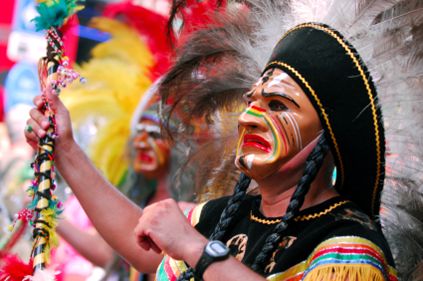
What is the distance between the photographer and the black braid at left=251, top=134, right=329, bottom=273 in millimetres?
2465

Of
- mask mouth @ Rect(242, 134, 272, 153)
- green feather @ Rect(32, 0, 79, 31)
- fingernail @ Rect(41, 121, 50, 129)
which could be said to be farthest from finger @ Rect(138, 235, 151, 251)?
green feather @ Rect(32, 0, 79, 31)

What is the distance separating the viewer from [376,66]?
2.70 metres

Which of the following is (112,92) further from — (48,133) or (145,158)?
(48,133)

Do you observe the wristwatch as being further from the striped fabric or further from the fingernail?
the fingernail

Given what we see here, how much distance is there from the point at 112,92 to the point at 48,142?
3.22m

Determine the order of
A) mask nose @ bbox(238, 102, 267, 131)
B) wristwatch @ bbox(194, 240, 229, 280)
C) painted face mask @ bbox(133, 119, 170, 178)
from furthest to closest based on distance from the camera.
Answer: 1. painted face mask @ bbox(133, 119, 170, 178)
2. mask nose @ bbox(238, 102, 267, 131)
3. wristwatch @ bbox(194, 240, 229, 280)

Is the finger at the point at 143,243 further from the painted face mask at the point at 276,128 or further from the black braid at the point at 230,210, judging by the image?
Answer: the painted face mask at the point at 276,128

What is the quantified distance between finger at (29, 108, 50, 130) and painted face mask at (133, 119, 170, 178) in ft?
7.63

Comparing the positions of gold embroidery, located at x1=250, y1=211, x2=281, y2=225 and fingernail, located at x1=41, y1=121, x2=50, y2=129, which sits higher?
fingernail, located at x1=41, y1=121, x2=50, y2=129

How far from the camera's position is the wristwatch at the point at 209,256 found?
2.31m

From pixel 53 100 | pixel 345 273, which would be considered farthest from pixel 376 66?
pixel 53 100

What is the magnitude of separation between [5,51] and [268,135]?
925cm

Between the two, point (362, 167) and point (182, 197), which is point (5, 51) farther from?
point (362, 167)

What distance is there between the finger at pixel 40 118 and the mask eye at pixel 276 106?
81cm
